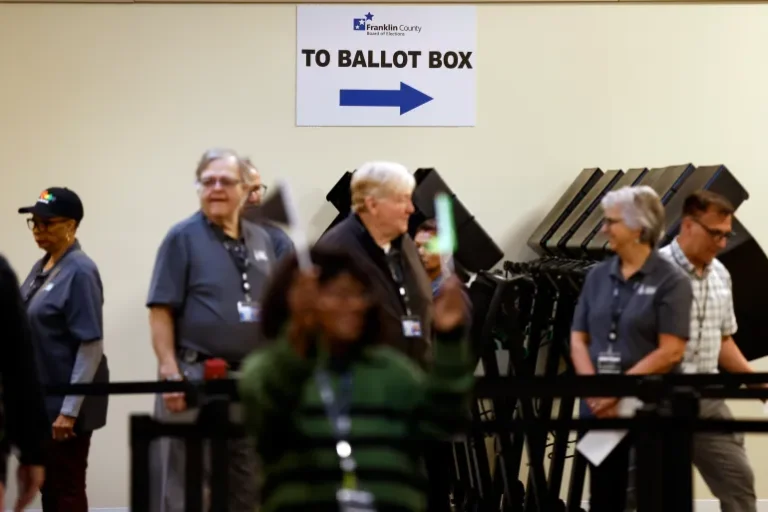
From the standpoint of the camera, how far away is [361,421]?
222 cm

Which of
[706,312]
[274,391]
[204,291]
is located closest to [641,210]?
[706,312]

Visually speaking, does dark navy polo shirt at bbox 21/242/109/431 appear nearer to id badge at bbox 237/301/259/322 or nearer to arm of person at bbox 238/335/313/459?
id badge at bbox 237/301/259/322

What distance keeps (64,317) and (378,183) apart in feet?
4.27

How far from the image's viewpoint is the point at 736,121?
6.12 meters

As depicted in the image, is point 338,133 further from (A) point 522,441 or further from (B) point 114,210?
(A) point 522,441

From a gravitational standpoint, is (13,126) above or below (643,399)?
above

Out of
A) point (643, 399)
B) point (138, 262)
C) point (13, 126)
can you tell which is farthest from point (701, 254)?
point (13, 126)

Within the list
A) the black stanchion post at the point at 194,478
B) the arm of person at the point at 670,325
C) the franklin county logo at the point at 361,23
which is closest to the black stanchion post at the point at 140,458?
the black stanchion post at the point at 194,478

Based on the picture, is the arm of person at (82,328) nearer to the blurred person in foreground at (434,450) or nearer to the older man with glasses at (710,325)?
the blurred person in foreground at (434,450)

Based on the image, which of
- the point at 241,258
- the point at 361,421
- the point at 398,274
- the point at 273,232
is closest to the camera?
the point at 361,421

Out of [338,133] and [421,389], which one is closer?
[421,389]

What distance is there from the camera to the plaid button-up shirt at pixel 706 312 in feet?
14.2

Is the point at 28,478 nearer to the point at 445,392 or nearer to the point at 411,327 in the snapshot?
the point at 445,392

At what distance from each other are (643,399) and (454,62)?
9.59 ft
